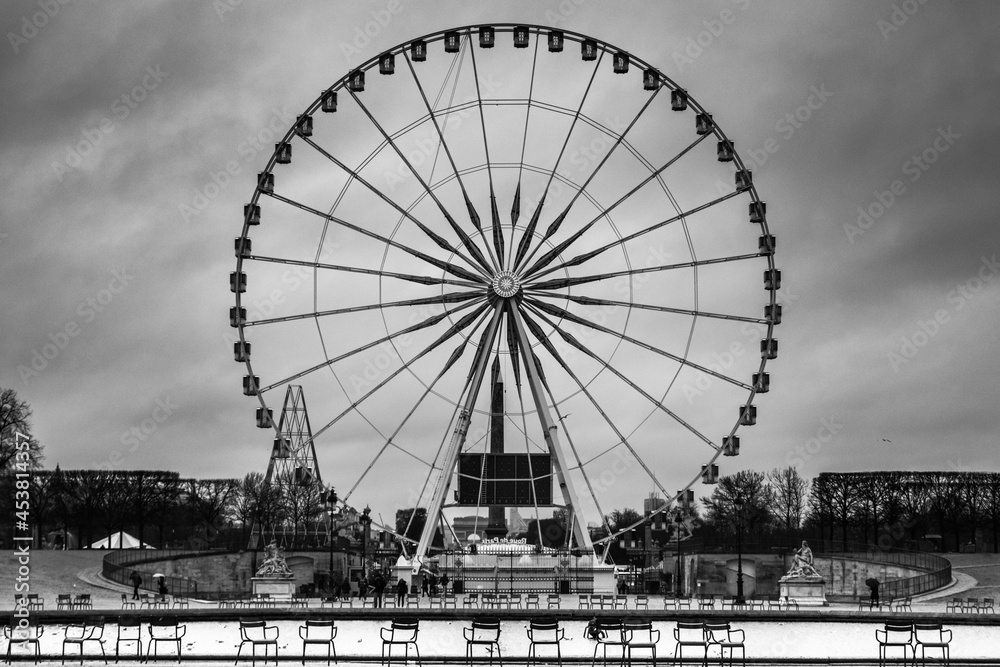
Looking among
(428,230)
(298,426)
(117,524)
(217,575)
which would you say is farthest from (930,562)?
(117,524)

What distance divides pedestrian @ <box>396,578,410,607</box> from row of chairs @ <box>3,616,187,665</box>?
41.4 feet

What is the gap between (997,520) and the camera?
101688 millimetres

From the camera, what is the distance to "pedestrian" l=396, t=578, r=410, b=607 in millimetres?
50750

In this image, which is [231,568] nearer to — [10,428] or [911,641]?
[10,428]

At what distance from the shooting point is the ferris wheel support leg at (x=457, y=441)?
178 feet

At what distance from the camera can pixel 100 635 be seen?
34031 millimetres

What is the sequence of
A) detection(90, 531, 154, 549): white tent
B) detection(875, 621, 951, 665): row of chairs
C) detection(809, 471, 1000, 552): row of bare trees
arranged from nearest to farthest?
1. detection(875, 621, 951, 665): row of chairs
2. detection(90, 531, 154, 549): white tent
3. detection(809, 471, 1000, 552): row of bare trees

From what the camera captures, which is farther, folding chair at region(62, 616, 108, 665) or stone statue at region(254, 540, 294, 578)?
stone statue at region(254, 540, 294, 578)

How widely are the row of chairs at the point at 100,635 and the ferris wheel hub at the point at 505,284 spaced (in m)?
18.8

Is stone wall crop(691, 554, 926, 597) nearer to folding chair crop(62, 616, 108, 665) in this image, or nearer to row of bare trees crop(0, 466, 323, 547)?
row of bare trees crop(0, 466, 323, 547)

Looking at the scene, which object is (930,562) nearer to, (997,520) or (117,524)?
(997,520)

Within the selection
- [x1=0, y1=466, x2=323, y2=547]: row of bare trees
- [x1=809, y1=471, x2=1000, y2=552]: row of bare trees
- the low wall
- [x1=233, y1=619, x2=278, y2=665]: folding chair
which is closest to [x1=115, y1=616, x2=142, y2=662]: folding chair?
[x1=233, y1=619, x2=278, y2=665]: folding chair

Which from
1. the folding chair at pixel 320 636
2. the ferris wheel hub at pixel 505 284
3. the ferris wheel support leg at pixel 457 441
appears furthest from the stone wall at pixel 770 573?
the folding chair at pixel 320 636

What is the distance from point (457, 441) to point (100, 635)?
23271 mm
